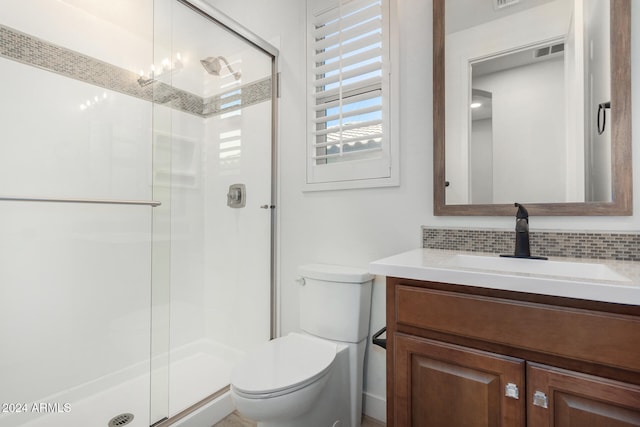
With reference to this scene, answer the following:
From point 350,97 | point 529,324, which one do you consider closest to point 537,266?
point 529,324

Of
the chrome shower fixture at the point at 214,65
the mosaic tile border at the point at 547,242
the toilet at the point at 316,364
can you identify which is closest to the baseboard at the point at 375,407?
the toilet at the point at 316,364

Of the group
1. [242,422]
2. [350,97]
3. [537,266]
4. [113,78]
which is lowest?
[242,422]

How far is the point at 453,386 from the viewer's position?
875 millimetres

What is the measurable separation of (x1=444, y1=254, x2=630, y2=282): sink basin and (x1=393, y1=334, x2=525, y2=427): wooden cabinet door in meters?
0.26

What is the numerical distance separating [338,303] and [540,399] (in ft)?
2.69

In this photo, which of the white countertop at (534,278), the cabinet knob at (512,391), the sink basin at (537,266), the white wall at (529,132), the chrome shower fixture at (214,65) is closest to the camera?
the white countertop at (534,278)

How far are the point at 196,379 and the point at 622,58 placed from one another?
243 centimetres

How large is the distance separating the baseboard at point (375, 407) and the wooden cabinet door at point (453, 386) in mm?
608

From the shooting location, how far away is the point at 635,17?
3.35 feet

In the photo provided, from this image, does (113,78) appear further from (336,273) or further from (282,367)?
(282,367)

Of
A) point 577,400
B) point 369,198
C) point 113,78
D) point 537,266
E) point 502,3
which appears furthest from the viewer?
point 113,78

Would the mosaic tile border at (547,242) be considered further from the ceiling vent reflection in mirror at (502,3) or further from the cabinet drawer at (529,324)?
the ceiling vent reflection in mirror at (502,3)

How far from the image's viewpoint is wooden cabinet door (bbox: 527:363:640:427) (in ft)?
2.20

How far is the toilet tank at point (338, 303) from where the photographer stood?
140 cm
